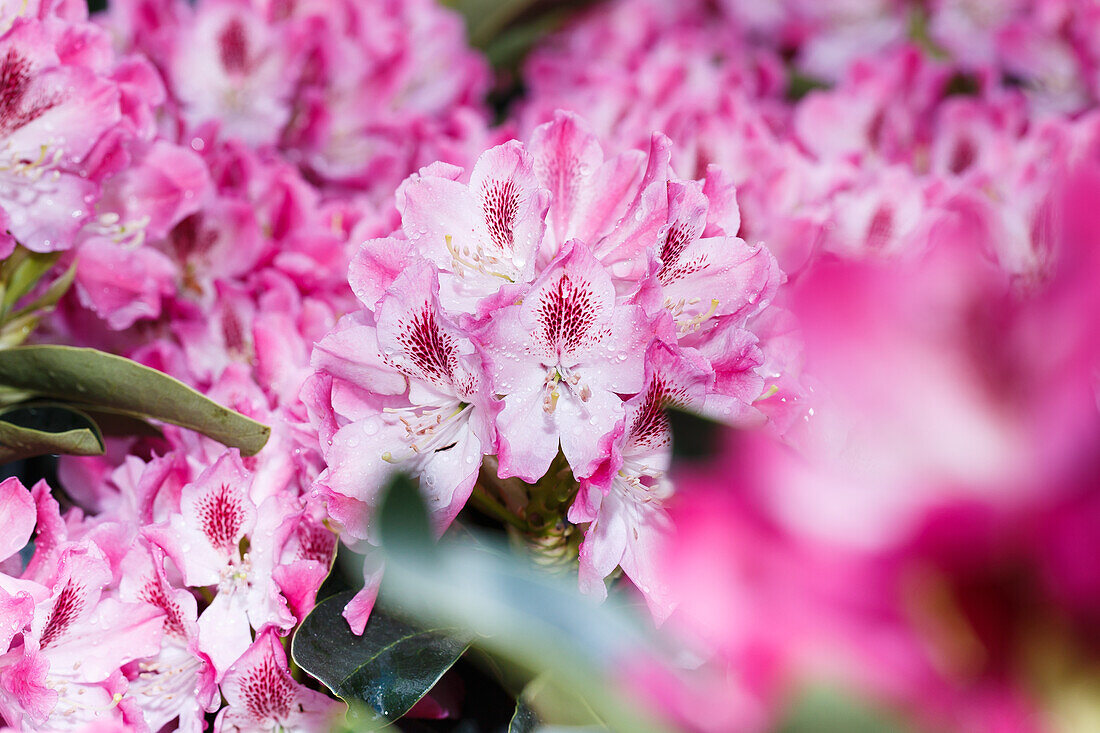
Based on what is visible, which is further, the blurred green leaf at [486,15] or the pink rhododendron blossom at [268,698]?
the blurred green leaf at [486,15]

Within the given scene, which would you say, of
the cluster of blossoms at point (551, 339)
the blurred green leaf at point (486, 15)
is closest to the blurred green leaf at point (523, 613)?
the cluster of blossoms at point (551, 339)

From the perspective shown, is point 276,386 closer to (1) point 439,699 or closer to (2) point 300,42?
(1) point 439,699

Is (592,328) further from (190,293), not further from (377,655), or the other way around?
(190,293)

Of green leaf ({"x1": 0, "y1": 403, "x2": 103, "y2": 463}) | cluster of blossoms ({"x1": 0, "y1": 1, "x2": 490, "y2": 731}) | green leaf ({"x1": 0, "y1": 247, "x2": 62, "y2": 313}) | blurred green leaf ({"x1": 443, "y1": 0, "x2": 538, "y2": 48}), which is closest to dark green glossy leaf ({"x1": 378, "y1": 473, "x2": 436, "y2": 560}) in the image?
cluster of blossoms ({"x1": 0, "y1": 1, "x2": 490, "y2": 731})

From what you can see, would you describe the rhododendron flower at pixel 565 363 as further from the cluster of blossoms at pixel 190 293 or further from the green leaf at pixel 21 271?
the green leaf at pixel 21 271

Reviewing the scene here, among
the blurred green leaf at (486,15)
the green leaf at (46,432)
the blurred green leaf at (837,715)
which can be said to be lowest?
the blurred green leaf at (486,15)

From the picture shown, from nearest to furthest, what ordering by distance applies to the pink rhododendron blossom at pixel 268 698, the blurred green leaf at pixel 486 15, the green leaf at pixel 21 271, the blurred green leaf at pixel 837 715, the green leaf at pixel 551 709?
the blurred green leaf at pixel 837 715 < the green leaf at pixel 551 709 < the pink rhododendron blossom at pixel 268 698 < the green leaf at pixel 21 271 < the blurred green leaf at pixel 486 15

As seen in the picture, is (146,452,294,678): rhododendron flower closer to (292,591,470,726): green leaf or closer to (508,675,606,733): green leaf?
(292,591,470,726): green leaf
